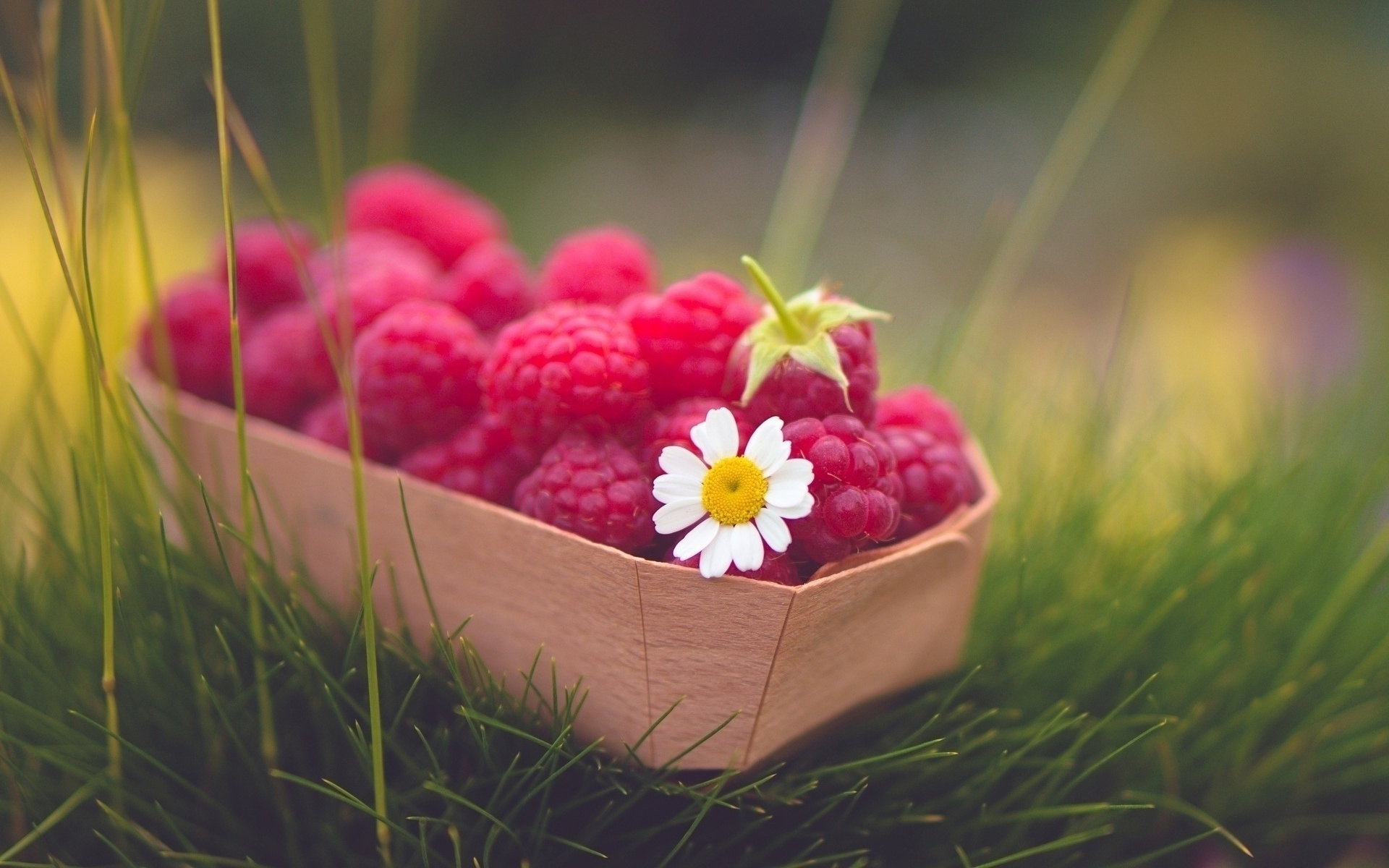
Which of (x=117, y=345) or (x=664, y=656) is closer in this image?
(x=664, y=656)

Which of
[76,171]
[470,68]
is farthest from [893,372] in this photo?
[470,68]

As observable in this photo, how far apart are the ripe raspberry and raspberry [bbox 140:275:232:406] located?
0.38 ft

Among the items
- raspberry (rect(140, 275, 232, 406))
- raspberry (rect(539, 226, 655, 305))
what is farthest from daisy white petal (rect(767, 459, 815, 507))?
raspberry (rect(140, 275, 232, 406))

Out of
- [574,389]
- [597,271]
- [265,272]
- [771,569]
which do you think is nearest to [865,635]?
[771,569]

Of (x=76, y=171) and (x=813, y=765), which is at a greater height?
(x=813, y=765)

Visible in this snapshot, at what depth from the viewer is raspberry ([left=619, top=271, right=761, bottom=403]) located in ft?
1.57

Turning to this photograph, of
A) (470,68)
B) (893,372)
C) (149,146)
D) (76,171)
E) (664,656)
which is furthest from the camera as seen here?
(470,68)

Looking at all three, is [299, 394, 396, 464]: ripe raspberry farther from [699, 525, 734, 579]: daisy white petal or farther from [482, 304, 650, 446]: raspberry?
[699, 525, 734, 579]: daisy white petal

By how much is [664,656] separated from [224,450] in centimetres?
32

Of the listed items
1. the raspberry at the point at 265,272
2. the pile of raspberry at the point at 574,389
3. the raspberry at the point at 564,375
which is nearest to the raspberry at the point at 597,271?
the pile of raspberry at the point at 574,389

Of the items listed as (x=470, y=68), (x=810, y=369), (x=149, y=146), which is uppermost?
(x=810, y=369)

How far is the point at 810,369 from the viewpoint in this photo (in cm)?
43

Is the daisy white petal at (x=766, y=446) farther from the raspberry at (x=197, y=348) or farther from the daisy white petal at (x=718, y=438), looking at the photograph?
the raspberry at (x=197, y=348)

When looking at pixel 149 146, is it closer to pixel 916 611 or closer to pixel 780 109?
pixel 780 109
